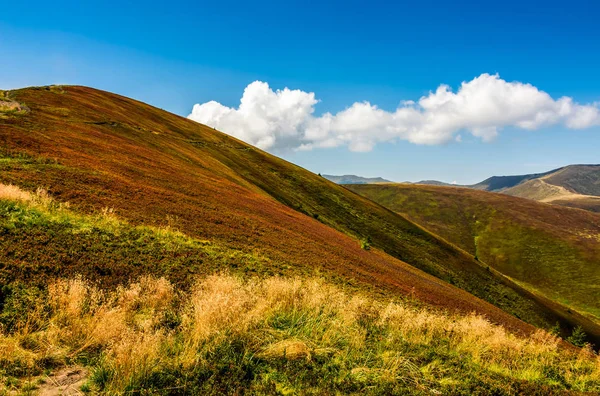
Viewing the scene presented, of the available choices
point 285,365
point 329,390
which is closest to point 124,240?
point 285,365

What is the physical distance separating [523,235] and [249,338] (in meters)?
153

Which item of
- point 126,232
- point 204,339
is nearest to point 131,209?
point 126,232

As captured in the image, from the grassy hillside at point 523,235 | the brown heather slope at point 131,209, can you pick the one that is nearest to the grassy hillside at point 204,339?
the brown heather slope at point 131,209

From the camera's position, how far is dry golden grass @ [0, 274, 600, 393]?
6359 millimetres

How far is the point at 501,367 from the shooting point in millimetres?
8812

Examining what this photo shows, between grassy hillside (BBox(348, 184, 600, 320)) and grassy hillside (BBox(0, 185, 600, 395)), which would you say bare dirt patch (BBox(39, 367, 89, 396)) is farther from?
grassy hillside (BBox(348, 184, 600, 320))

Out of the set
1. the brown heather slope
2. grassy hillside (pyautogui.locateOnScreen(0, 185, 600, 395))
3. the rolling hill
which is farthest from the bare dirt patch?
the brown heather slope

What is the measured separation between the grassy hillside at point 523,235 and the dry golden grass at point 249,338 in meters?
102

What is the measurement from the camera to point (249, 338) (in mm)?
7703

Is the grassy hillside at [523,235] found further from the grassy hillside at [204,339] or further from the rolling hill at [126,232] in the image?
the grassy hillside at [204,339]

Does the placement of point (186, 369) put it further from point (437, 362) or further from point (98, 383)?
point (437, 362)

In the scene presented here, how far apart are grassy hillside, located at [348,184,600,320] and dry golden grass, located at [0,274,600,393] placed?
334 ft

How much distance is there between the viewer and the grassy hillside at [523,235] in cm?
9869

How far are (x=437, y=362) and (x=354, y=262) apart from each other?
56.8 ft
